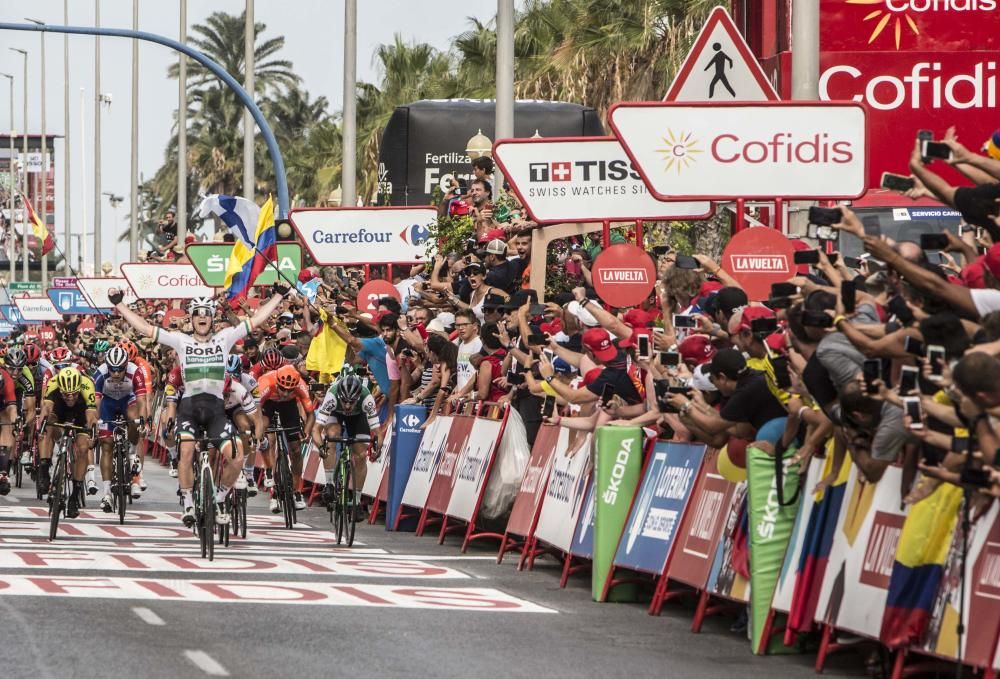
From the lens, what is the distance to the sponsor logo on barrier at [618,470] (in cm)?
1414

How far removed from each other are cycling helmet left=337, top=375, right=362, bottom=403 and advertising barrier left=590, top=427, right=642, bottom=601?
6120 mm

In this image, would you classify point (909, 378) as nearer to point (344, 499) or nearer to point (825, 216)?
point (825, 216)

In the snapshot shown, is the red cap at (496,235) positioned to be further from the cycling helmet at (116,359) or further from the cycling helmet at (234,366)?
the cycling helmet at (116,359)

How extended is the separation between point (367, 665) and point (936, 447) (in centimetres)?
291

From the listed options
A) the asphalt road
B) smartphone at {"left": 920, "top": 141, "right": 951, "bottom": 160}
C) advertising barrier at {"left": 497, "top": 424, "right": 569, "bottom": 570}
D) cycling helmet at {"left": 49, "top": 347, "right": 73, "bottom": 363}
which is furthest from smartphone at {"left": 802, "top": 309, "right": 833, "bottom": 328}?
cycling helmet at {"left": 49, "top": 347, "right": 73, "bottom": 363}

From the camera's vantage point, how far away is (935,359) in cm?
930

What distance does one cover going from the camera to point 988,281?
10.2m

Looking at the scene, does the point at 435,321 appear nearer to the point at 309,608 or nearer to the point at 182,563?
the point at 182,563

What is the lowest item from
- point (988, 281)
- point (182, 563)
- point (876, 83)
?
point (182, 563)

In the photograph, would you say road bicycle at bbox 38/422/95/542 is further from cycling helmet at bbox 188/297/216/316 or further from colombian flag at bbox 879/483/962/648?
colombian flag at bbox 879/483/962/648

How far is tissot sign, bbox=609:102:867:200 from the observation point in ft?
47.3

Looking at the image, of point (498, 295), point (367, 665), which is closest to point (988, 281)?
point (367, 665)

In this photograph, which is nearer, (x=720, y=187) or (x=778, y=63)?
(x=720, y=187)

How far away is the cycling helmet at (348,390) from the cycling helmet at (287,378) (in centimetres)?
242
